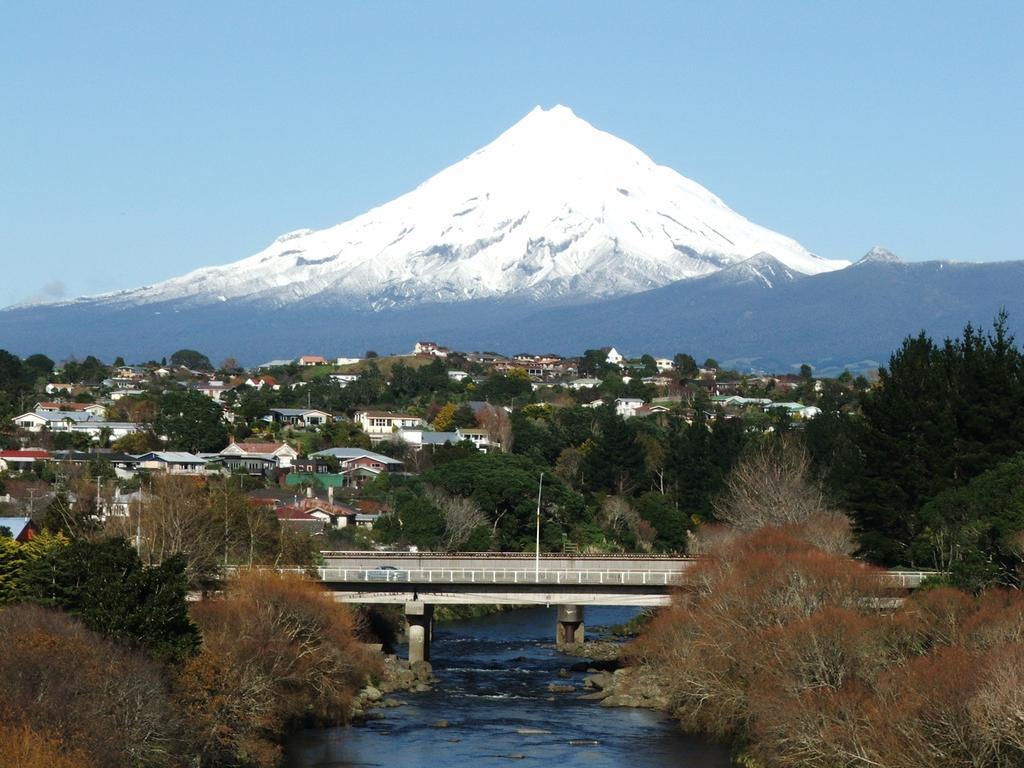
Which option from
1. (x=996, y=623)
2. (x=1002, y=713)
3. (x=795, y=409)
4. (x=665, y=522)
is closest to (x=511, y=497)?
(x=665, y=522)

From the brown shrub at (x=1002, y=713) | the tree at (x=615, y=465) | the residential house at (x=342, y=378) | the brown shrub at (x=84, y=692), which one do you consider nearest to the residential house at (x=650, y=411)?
the residential house at (x=342, y=378)

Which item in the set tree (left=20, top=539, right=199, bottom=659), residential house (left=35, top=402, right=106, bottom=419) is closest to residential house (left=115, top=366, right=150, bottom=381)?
residential house (left=35, top=402, right=106, bottom=419)

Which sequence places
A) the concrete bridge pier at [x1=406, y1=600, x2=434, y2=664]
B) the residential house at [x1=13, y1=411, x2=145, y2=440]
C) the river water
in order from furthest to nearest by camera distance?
the residential house at [x1=13, y1=411, x2=145, y2=440] < the concrete bridge pier at [x1=406, y1=600, x2=434, y2=664] < the river water

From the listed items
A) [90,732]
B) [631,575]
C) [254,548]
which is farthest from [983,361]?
[90,732]

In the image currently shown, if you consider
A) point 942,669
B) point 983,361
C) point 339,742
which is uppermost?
point 983,361

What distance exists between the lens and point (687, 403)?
15775cm

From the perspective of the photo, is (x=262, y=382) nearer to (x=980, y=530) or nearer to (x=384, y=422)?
(x=384, y=422)

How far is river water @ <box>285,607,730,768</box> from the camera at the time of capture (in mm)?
45750

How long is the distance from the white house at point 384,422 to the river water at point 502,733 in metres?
73.9

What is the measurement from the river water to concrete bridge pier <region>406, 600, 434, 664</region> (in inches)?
25.9

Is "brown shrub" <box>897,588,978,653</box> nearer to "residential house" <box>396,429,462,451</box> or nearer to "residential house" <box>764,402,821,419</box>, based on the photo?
"residential house" <box>396,429,462,451</box>

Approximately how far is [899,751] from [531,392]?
125700 mm

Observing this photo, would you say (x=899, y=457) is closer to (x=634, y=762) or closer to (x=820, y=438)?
(x=634, y=762)

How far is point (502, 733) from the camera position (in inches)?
1944
